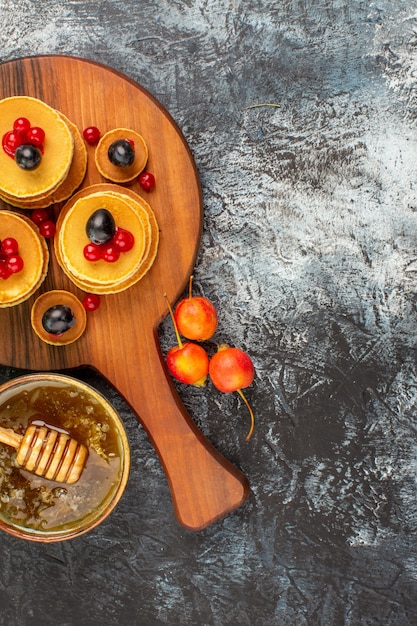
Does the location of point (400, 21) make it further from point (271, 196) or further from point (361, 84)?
point (271, 196)

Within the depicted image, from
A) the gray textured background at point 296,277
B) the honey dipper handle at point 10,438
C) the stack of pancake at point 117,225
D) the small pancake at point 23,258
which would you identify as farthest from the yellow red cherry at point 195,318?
the honey dipper handle at point 10,438

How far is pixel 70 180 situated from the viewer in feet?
6.70

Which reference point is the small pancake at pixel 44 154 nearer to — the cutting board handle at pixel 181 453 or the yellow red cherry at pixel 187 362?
the yellow red cherry at pixel 187 362

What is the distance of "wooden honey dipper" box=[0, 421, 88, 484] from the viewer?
196cm

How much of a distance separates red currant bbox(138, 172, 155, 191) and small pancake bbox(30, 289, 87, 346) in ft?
1.57

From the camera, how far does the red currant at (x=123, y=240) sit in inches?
75.0

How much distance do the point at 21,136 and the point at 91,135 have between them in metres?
0.24

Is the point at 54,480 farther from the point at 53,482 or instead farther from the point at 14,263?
the point at 14,263

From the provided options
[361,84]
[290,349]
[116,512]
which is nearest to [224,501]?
[116,512]

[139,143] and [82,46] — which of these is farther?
[82,46]

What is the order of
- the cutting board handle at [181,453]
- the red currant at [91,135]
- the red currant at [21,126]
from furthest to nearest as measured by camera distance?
the cutting board handle at [181,453] → the red currant at [91,135] → the red currant at [21,126]

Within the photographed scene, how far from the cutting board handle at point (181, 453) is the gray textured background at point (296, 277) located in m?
0.17

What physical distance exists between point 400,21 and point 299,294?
1138 millimetres

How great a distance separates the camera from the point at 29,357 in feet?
6.90
